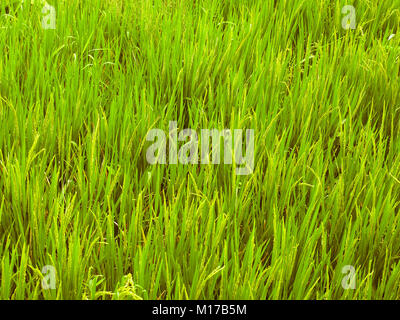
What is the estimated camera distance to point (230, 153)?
136cm

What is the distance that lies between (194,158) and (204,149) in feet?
0.22

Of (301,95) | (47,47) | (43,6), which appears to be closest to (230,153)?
(301,95)

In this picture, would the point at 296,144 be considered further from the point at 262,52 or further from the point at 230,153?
the point at 262,52

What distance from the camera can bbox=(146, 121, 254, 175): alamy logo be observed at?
1.34m

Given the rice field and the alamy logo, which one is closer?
the rice field

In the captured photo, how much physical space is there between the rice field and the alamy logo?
12mm

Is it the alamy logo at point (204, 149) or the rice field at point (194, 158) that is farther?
the alamy logo at point (204, 149)

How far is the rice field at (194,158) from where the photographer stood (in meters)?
1.09

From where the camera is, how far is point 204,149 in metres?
1.38

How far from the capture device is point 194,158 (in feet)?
4.36

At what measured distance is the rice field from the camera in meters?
1.09

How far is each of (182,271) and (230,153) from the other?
367 mm

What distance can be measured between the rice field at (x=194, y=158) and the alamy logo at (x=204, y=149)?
0.01 metres
